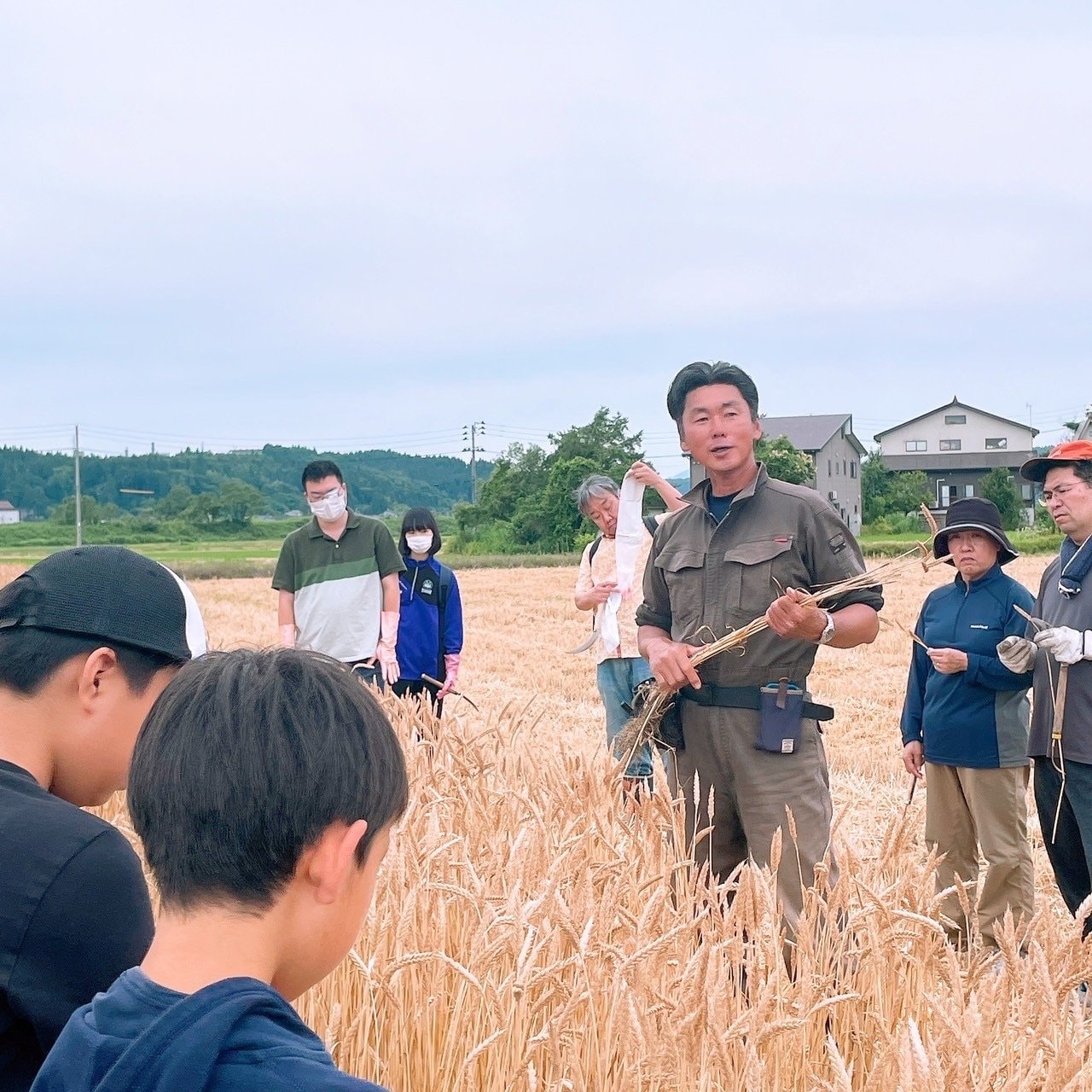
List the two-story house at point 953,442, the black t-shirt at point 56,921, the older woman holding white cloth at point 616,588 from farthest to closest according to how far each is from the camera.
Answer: the two-story house at point 953,442 < the older woman holding white cloth at point 616,588 < the black t-shirt at point 56,921

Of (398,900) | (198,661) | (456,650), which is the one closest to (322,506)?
(456,650)

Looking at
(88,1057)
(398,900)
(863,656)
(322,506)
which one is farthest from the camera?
(863,656)

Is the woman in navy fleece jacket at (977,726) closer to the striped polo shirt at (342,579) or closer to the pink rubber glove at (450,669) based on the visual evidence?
the pink rubber glove at (450,669)

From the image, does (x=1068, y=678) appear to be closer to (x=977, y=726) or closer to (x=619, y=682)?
(x=977, y=726)

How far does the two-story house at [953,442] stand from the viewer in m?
73.9

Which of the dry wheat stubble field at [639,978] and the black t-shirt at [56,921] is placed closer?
the black t-shirt at [56,921]

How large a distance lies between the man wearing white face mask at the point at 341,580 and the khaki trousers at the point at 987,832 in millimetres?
2960

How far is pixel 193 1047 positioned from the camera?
1040mm

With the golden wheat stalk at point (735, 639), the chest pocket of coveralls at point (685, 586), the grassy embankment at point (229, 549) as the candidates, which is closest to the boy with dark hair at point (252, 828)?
the golden wheat stalk at point (735, 639)

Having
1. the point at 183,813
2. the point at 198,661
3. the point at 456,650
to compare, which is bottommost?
the point at 456,650

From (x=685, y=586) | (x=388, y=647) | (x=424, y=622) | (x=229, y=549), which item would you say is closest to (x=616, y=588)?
(x=388, y=647)

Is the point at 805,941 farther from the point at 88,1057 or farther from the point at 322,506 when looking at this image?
the point at 322,506

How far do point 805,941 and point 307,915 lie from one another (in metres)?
1.14

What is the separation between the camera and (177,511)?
78062mm
